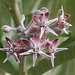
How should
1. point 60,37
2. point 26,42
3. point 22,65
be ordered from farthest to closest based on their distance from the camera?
1. point 60,37
2. point 22,65
3. point 26,42

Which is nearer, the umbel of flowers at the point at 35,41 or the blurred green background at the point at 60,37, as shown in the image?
the umbel of flowers at the point at 35,41

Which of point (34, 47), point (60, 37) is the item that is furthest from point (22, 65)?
point (60, 37)

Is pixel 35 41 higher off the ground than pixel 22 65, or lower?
higher

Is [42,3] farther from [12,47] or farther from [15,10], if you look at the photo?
[12,47]

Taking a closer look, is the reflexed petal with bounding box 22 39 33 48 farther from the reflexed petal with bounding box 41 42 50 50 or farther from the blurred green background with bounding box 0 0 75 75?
the blurred green background with bounding box 0 0 75 75

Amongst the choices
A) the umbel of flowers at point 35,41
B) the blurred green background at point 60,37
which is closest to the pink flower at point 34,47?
the umbel of flowers at point 35,41

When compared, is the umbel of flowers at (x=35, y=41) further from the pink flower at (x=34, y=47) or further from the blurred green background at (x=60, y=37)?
the blurred green background at (x=60, y=37)

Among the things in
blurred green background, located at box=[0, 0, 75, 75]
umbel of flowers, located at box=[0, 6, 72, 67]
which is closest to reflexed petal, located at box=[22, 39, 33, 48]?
umbel of flowers, located at box=[0, 6, 72, 67]

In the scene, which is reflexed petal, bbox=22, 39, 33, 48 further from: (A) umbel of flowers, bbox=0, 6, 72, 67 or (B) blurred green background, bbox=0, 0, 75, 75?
(B) blurred green background, bbox=0, 0, 75, 75

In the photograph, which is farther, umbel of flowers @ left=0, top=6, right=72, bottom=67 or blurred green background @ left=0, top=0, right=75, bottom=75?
blurred green background @ left=0, top=0, right=75, bottom=75

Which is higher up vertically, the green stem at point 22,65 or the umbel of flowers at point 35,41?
the umbel of flowers at point 35,41

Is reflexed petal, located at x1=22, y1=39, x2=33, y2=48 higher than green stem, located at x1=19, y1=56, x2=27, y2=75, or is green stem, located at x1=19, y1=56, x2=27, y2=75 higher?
reflexed petal, located at x1=22, y1=39, x2=33, y2=48

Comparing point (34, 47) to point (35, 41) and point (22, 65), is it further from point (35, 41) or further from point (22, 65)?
point (22, 65)
